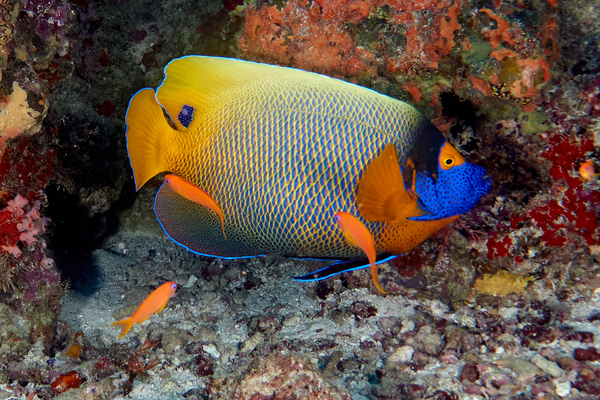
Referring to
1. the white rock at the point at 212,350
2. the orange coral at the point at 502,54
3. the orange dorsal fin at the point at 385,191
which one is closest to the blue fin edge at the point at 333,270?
the orange dorsal fin at the point at 385,191

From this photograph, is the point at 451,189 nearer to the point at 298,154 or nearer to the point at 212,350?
the point at 298,154

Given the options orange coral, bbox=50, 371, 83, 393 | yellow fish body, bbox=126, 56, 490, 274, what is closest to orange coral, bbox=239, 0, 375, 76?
yellow fish body, bbox=126, 56, 490, 274

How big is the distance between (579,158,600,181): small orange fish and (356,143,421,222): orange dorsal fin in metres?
1.86

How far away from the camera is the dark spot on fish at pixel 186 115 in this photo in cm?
200

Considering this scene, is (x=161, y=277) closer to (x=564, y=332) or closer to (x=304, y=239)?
(x=304, y=239)

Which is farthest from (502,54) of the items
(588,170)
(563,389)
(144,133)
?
(144,133)

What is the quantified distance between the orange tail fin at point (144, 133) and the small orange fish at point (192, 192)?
0.33 feet

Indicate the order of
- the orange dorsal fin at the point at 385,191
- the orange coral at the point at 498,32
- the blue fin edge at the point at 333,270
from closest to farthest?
the orange dorsal fin at the point at 385,191, the blue fin edge at the point at 333,270, the orange coral at the point at 498,32

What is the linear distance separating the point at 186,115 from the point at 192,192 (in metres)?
0.44

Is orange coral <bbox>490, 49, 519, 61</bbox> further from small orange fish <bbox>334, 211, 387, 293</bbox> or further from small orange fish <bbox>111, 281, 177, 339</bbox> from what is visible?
small orange fish <bbox>111, 281, 177, 339</bbox>

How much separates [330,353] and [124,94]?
11.6 feet

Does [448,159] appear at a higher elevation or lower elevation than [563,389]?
higher

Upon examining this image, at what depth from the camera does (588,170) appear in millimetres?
2762

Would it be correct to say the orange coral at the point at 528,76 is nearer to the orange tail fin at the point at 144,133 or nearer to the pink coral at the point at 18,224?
the orange tail fin at the point at 144,133
